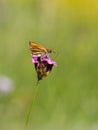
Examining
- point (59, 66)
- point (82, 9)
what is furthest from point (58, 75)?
point (82, 9)

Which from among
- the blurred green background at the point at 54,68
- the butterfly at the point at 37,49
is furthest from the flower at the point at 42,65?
the blurred green background at the point at 54,68

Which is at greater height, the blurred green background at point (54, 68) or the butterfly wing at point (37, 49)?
the butterfly wing at point (37, 49)

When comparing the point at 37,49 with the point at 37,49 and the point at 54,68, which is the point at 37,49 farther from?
the point at 54,68

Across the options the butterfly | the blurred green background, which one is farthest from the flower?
the blurred green background

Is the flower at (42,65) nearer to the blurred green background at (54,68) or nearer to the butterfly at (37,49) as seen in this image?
the butterfly at (37,49)

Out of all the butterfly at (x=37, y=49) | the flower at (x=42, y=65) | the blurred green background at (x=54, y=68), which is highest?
the butterfly at (x=37, y=49)

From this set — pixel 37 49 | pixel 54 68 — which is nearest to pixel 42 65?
pixel 37 49
